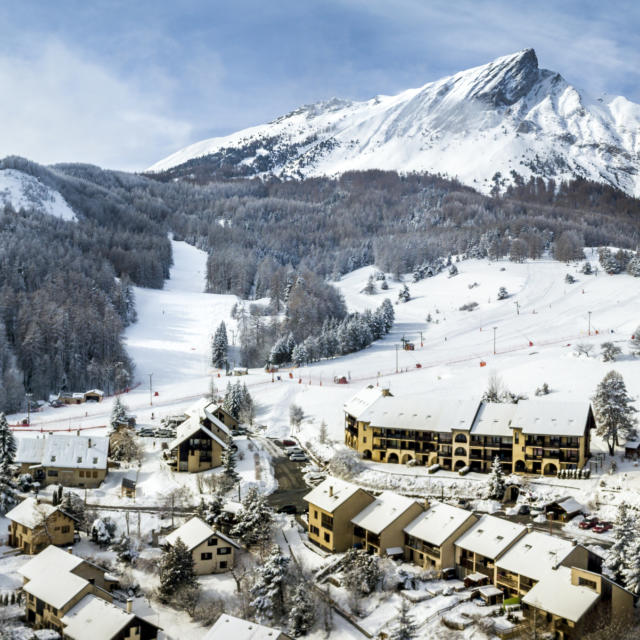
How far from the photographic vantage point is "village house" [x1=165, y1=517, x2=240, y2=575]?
152 feet

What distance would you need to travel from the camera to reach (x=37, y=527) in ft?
155

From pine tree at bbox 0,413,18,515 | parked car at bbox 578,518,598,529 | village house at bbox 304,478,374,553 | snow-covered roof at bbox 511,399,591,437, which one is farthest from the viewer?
snow-covered roof at bbox 511,399,591,437

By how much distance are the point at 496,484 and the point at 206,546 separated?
79.9ft

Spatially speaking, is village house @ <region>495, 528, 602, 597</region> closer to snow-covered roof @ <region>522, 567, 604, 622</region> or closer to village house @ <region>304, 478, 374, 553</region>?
snow-covered roof @ <region>522, 567, 604, 622</region>

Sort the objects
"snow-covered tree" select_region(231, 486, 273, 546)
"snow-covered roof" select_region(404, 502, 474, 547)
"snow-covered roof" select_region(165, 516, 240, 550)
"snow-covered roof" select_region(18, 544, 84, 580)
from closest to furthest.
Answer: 1. "snow-covered roof" select_region(18, 544, 84, 580)
2. "snow-covered roof" select_region(404, 502, 474, 547)
3. "snow-covered roof" select_region(165, 516, 240, 550)
4. "snow-covered tree" select_region(231, 486, 273, 546)

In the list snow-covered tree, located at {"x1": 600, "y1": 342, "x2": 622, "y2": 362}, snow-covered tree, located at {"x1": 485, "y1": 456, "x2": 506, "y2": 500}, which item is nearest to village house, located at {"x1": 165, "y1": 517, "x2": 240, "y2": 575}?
snow-covered tree, located at {"x1": 485, "y1": 456, "x2": 506, "y2": 500}

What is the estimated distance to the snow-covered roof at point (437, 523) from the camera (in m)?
46.0

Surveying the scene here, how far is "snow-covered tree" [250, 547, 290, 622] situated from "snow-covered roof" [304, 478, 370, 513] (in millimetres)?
8351

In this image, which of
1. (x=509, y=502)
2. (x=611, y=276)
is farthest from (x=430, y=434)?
(x=611, y=276)

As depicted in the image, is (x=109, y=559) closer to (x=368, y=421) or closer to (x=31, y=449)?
(x=31, y=449)

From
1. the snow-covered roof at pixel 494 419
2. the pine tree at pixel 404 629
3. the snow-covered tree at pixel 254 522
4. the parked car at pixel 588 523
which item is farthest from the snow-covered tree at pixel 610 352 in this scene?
the pine tree at pixel 404 629

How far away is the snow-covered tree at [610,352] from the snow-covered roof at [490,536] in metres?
51.0

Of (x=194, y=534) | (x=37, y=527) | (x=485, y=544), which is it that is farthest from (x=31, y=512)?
(x=485, y=544)

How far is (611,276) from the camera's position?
161000 mm
